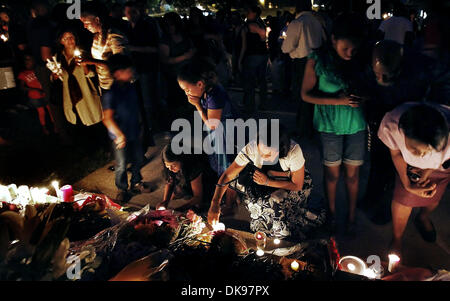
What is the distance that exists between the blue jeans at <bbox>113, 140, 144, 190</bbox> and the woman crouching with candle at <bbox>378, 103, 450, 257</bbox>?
2650 millimetres

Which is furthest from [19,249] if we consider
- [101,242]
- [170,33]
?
[170,33]

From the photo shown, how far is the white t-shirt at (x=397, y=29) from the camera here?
4043 millimetres

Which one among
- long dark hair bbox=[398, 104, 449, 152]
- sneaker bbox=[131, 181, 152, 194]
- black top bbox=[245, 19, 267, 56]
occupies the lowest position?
sneaker bbox=[131, 181, 152, 194]

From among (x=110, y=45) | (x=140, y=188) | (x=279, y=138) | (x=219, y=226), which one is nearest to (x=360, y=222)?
(x=279, y=138)

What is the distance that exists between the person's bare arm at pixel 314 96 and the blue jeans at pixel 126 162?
2.08 m

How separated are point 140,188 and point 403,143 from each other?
2.91 metres

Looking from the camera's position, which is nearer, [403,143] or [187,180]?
[403,143]

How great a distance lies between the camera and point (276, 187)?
270 cm

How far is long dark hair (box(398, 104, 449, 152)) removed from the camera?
2.07 meters

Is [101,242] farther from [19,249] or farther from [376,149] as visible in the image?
[376,149]

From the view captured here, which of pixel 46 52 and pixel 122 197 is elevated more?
pixel 46 52

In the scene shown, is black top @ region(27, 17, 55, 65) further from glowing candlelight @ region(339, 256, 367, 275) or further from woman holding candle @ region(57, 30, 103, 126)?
glowing candlelight @ region(339, 256, 367, 275)

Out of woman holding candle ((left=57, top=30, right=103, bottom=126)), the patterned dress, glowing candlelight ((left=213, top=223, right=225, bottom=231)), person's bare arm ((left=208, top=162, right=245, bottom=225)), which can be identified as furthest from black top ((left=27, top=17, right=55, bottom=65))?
glowing candlelight ((left=213, top=223, right=225, bottom=231))

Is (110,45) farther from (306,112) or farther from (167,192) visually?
(306,112)
